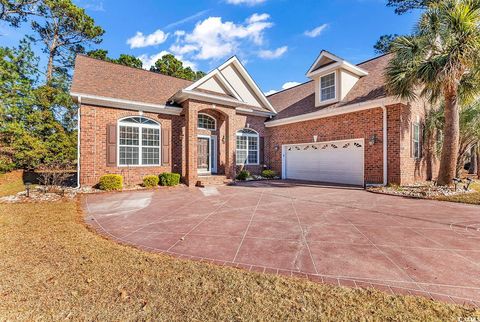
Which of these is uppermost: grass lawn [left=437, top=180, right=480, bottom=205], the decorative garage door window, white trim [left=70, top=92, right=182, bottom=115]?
white trim [left=70, top=92, right=182, bottom=115]

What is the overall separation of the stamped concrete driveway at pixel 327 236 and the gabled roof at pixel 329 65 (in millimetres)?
8139

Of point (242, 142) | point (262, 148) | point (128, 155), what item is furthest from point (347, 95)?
point (128, 155)

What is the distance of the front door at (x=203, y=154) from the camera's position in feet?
45.3

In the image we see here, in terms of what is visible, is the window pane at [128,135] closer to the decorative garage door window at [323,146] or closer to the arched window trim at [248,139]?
the arched window trim at [248,139]

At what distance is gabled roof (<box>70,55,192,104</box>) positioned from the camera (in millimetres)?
11094

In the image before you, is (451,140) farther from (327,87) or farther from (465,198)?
(327,87)

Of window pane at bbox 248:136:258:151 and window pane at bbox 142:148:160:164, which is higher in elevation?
window pane at bbox 248:136:258:151

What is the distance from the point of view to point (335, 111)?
1231 cm

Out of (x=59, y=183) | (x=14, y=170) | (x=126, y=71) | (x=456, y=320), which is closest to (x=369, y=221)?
(x=456, y=320)

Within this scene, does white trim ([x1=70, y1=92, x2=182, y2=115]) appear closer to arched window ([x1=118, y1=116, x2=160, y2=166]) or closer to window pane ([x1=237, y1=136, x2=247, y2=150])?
Result: arched window ([x1=118, y1=116, x2=160, y2=166])

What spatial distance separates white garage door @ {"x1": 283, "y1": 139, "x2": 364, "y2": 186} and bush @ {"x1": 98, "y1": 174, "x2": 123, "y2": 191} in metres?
10.2

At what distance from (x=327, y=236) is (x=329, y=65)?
11387 millimetres

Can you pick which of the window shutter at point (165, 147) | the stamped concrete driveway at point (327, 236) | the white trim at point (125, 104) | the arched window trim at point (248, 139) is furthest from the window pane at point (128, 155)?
the arched window trim at point (248, 139)

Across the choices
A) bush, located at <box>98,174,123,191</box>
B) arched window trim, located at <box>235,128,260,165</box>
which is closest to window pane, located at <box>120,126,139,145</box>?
bush, located at <box>98,174,123,191</box>
